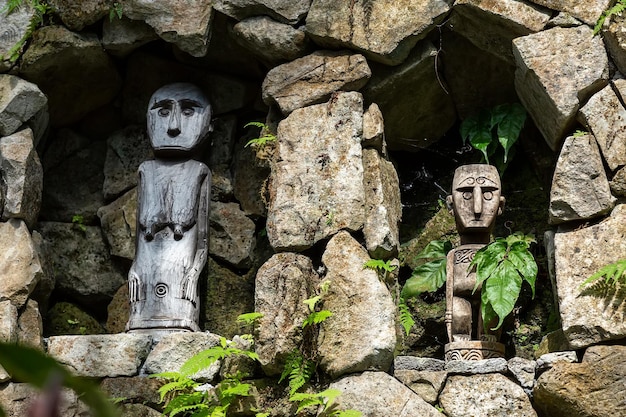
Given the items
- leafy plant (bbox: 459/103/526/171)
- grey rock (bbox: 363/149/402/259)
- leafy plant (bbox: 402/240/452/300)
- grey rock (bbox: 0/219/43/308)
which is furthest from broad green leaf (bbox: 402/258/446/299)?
grey rock (bbox: 0/219/43/308)

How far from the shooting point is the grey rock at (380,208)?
388cm

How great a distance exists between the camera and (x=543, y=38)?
4027 millimetres

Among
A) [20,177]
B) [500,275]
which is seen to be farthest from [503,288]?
[20,177]

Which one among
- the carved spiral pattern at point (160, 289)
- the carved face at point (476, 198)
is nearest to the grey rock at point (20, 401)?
the carved spiral pattern at point (160, 289)

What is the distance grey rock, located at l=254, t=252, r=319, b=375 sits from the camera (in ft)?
12.1

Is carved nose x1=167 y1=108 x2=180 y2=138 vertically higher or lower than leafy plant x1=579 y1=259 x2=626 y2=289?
higher

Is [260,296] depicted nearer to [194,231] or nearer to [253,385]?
[253,385]

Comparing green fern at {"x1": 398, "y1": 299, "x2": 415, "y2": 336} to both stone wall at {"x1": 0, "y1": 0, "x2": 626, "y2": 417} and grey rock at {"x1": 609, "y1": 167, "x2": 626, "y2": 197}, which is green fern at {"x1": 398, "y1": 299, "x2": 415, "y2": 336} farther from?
grey rock at {"x1": 609, "y1": 167, "x2": 626, "y2": 197}

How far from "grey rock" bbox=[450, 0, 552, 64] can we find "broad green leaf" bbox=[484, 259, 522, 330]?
115cm

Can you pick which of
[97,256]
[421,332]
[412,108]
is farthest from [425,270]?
[97,256]

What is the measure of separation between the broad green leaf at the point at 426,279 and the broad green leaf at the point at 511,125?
651 millimetres

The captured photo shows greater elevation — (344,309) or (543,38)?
(543,38)

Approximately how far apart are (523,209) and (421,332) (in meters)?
0.88

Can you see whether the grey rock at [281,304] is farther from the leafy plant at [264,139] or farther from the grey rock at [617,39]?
the grey rock at [617,39]
